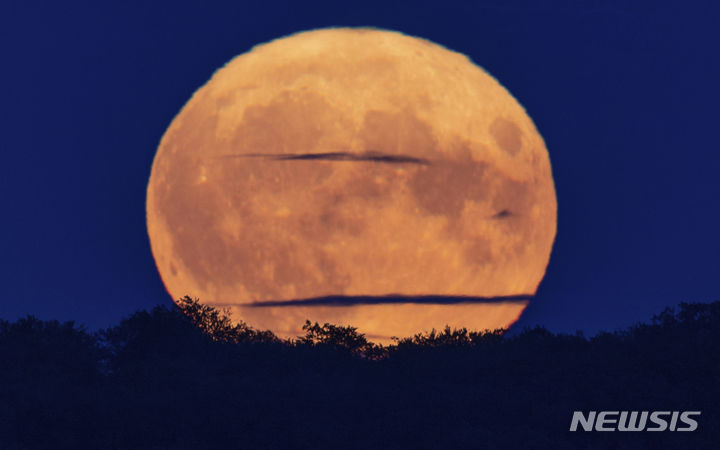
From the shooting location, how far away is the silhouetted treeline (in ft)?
77.7

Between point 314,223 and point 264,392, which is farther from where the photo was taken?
point 314,223

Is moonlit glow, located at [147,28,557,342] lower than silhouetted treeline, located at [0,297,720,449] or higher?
higher

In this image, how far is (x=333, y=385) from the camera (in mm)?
26953

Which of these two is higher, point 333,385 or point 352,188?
point 352,188

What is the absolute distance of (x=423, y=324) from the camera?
30031mm

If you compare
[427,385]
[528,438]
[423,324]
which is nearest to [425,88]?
[423,324]

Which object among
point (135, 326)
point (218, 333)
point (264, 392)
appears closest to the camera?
point (264, 392)

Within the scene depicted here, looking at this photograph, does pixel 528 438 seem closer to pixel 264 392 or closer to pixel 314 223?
pixel 264 392

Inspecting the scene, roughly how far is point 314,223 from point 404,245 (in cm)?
279

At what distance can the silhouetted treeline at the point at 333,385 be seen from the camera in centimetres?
2367

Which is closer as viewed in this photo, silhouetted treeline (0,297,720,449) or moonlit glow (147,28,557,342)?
silhouetted treeline (0,297,720,449)

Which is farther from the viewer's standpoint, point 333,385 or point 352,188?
point 352,188

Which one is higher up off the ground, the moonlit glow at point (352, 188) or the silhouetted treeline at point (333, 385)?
the moonlit glow at point (352, 188)

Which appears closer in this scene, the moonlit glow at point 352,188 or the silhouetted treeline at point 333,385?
the silhouetted treeline at point 333,385
